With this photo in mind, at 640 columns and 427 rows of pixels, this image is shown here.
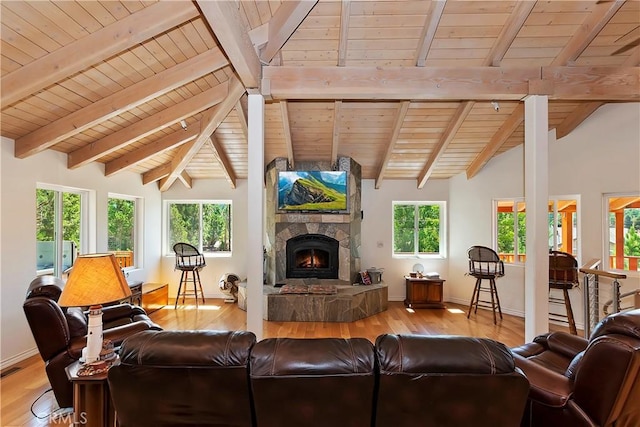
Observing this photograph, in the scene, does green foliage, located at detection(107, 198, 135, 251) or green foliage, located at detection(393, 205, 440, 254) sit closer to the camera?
green foliage, located at detection(107, 198, 135, 251)

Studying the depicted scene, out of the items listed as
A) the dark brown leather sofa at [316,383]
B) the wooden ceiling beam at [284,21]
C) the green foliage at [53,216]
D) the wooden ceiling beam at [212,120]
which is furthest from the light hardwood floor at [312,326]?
the wooden ceiling beam at [284,21]

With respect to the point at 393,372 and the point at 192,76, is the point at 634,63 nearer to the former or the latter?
the point at 393,372

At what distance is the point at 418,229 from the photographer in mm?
7117

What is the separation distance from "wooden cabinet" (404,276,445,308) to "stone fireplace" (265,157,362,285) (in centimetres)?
116

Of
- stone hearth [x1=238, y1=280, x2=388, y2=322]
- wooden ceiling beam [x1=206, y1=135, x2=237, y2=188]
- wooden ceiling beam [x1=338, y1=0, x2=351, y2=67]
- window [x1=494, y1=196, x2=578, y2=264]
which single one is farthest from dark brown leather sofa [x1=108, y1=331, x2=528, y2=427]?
window [x1=494, y1=196, x2=578, y2=264]

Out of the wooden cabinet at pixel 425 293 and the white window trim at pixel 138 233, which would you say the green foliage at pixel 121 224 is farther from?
the wooden cabinet at pixel 425 293

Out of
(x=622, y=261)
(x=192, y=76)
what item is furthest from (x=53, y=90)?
(x=622, y=261)

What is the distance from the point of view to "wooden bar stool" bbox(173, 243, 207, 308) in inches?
246

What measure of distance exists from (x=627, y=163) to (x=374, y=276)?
162 inches

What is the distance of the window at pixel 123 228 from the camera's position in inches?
225

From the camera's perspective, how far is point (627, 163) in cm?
447

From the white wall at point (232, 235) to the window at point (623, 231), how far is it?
20.4ft

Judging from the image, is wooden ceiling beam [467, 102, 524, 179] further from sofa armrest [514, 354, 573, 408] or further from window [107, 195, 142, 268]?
window [107, 195, 142, 268]

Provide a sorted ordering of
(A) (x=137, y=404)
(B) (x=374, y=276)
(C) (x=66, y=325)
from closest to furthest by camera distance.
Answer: (A) (x=137, y=404), (C) (x=66, y=325), (B) (x=374, y=276)
